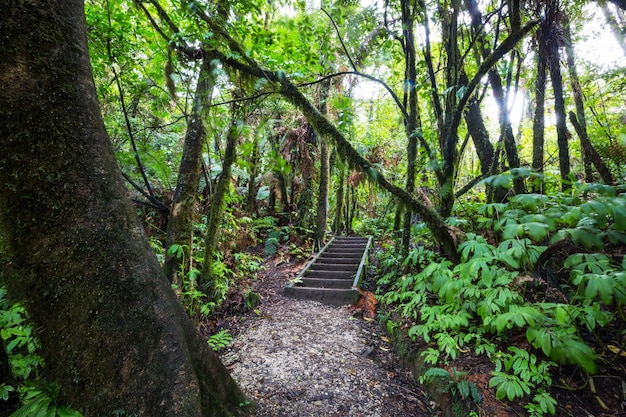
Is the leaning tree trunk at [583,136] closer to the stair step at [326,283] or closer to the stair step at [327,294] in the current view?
the stair step at [327,294]

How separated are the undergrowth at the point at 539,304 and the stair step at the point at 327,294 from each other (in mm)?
2071

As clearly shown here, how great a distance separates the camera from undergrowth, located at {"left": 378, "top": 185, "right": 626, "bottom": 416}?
6.52ft

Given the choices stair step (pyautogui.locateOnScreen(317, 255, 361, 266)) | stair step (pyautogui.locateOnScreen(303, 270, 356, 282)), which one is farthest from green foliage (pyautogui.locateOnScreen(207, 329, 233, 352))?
stair step (pyautogui.locateOnScreen(317, 255, 361, 266))

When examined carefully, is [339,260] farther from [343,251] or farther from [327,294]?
[327,294]

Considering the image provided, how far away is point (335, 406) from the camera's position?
2.63 m

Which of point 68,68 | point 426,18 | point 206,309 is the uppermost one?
point 426,18

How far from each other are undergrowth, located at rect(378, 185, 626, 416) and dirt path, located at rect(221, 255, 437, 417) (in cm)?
50

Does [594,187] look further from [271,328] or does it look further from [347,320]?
[271,328]

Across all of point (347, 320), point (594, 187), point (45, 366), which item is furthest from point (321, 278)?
point (45, 366)

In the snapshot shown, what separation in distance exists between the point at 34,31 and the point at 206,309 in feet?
13.8

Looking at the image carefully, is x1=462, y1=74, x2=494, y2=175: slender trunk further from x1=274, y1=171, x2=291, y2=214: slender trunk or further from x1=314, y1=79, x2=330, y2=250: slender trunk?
x1=274, y1=171, x2=291, y2=214: slender trunk

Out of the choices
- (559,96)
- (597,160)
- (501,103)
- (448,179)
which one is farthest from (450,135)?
(597,160)

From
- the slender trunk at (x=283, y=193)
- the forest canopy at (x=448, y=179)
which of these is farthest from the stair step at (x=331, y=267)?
the slender trunk at (x=283, y=193)

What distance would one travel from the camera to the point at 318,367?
327 cm
